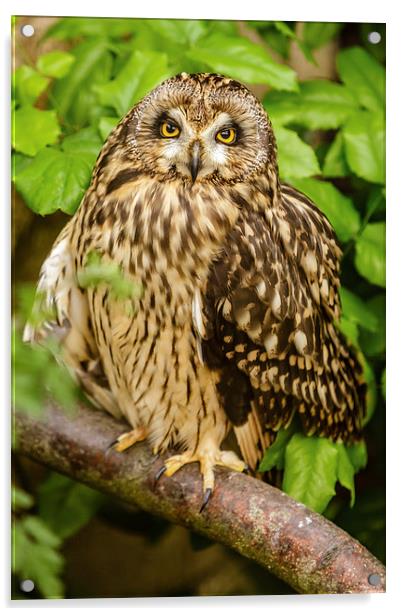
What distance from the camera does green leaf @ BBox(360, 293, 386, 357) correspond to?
1.67 m

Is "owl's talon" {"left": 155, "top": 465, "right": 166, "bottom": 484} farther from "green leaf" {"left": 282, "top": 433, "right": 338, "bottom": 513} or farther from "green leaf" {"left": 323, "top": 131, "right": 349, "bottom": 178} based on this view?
"green leaf" {"left": 323, "top": 131, "right": 349, "bottom": 178}

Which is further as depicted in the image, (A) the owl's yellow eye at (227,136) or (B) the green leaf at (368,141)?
(B) the green leaf at (368,141)

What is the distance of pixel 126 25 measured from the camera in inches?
61.5

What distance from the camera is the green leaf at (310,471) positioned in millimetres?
1611

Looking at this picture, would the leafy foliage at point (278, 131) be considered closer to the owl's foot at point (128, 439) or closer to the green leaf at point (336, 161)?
the green leaf at point (336, 161)

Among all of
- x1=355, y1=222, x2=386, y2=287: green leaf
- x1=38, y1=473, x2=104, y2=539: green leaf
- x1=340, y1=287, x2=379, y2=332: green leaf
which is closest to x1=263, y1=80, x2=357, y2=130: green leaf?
x1=355, y1=222, x2=386, y2=287: green leaf

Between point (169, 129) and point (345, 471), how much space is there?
74 cm

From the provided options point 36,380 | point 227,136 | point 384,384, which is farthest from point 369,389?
point 36,380

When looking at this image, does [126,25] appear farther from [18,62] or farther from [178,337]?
[178,337]

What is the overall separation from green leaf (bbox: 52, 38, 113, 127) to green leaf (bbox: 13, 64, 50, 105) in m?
0.04

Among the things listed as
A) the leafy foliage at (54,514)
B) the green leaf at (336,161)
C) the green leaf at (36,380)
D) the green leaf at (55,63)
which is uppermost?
the green leaf at (55,63)

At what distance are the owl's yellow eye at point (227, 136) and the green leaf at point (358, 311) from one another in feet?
1.29

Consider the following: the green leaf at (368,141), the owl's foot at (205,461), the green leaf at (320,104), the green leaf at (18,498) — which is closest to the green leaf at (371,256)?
the green leaf at (368,141)
